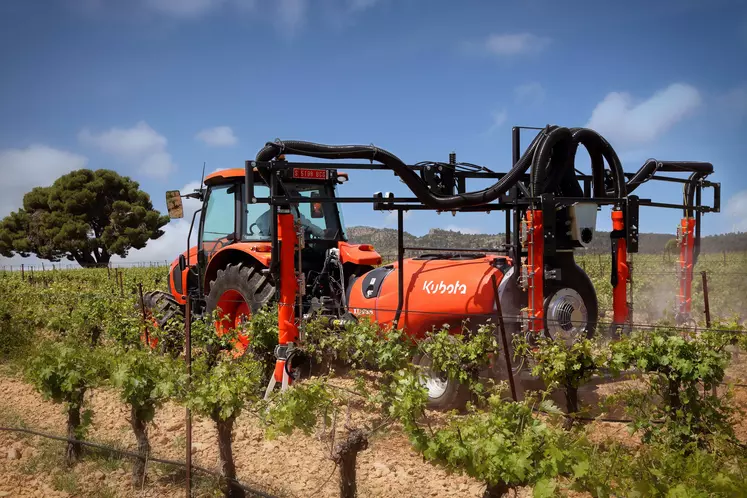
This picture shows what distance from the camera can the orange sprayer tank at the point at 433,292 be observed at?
18.5 feet

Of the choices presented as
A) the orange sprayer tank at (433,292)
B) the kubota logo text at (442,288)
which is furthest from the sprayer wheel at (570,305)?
the kubota logo text at (442,288)

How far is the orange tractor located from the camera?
214 inches

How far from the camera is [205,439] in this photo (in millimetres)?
5355

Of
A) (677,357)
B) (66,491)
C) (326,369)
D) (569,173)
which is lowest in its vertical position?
(66,491)

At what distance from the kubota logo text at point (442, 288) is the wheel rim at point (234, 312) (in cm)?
227

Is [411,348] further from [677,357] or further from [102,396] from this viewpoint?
[102,396]

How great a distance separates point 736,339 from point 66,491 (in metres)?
5.29

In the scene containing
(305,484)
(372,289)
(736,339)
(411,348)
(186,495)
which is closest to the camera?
(186,495)

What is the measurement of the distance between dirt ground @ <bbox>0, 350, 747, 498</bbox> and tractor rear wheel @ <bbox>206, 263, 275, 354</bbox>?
4.27 feet

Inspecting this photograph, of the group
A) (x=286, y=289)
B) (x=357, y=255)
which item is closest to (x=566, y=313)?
(x=357, y=255)

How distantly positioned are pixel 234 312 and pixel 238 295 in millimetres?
317

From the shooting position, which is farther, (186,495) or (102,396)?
(102,396)

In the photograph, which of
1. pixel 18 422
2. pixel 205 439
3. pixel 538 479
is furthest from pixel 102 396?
pixel 538 479

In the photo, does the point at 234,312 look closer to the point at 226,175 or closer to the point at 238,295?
the point at 238,295
